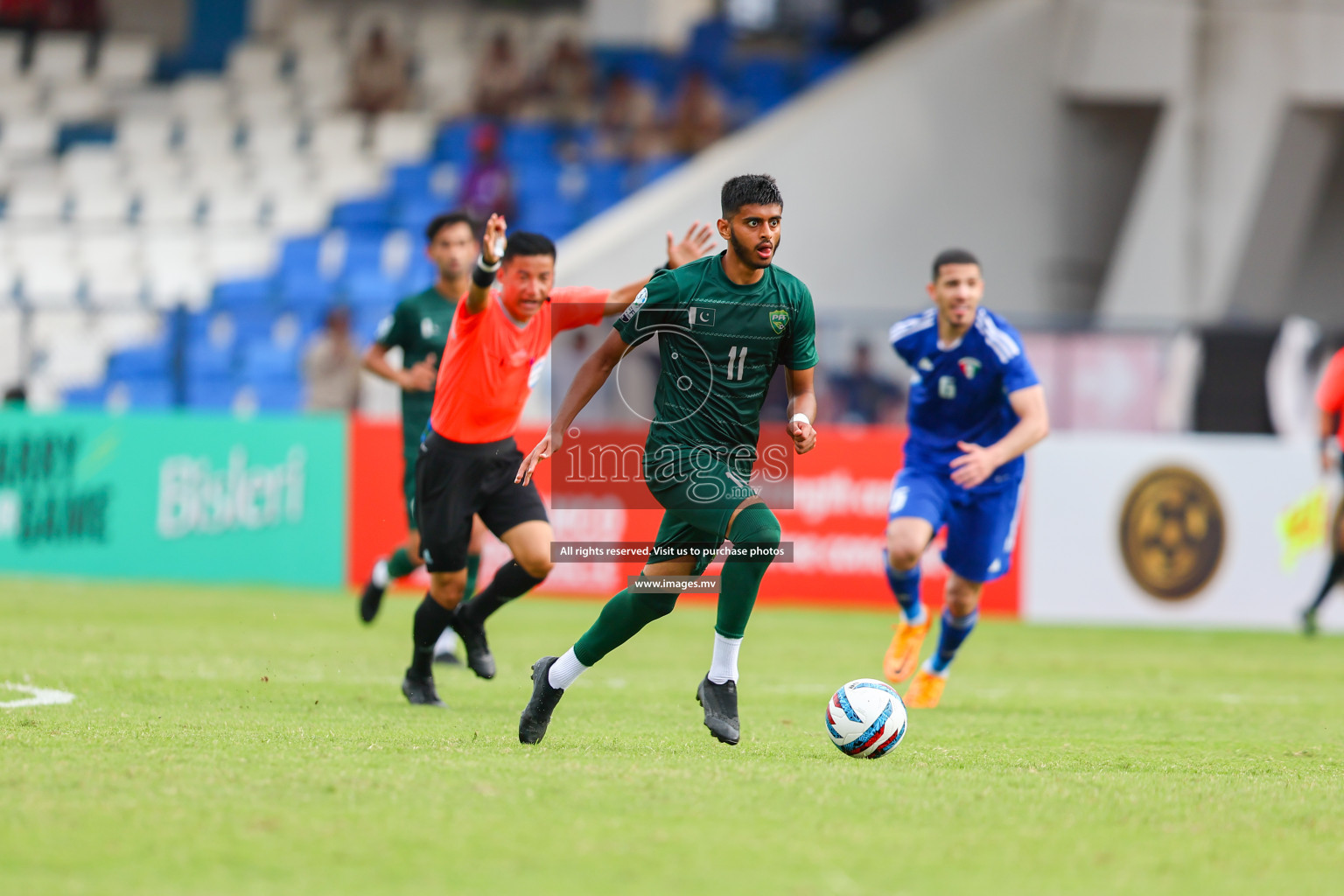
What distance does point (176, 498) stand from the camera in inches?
618

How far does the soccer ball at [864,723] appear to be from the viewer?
6.32 m

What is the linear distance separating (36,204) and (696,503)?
59.6 feet

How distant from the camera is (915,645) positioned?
29.7ft

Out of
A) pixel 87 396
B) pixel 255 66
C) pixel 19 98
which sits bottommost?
pixel 87 396

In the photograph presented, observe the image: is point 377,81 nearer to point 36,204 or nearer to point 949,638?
point 36,204

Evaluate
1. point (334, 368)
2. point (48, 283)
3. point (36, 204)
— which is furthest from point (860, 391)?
→ point (36, 204)

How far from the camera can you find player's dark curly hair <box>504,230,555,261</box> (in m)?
7.45

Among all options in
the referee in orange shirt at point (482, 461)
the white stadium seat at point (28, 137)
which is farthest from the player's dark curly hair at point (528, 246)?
the white stadium seat at point (28, 137)

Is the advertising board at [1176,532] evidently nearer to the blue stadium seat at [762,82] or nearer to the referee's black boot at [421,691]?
the referee's black boot at [421,691]

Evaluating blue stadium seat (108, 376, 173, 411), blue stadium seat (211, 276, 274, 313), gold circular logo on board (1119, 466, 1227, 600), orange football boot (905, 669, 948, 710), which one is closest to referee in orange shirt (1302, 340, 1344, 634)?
gold circular logo on board (1119, 466, 1227, 600)

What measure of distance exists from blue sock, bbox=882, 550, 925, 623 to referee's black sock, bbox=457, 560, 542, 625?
204cm

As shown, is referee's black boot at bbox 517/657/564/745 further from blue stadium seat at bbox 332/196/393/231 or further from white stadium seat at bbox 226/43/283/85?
white stadium seat at bbox 226/43/283/85

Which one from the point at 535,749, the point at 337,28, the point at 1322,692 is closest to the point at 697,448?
the point at 535,749

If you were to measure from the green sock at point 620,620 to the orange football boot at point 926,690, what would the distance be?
8.63ft
